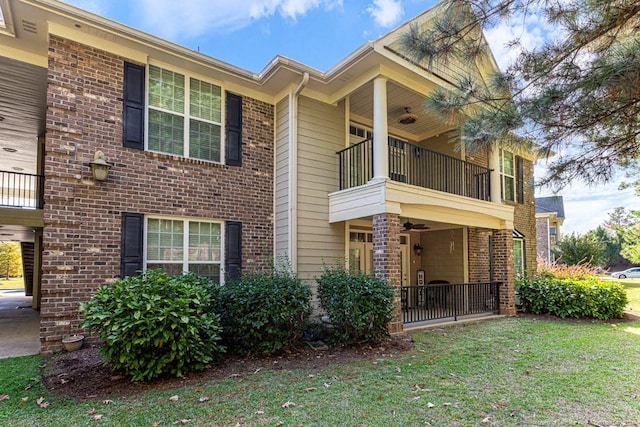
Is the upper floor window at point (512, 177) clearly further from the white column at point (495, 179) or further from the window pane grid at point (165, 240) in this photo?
the window pane grid at point (165, 240)

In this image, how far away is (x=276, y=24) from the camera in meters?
12.7

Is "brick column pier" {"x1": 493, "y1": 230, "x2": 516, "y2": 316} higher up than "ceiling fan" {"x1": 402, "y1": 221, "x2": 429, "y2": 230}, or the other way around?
"ceiling fan" {"x1": 402, "y1": 221, "x2": 429, "y2": 230}

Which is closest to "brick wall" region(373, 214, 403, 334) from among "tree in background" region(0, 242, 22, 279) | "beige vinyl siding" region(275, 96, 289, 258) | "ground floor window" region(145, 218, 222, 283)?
"beige vinyl siding" region(275, 96, 289, 258)

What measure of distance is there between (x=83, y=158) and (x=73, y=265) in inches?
71.8

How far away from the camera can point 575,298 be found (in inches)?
380

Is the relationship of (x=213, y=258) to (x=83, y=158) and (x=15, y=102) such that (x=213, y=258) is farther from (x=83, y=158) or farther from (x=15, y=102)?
(x=15, y=102)

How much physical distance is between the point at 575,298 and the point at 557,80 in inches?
309

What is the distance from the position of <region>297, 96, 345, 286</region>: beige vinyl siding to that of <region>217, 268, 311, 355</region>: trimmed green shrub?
2007 millimetres

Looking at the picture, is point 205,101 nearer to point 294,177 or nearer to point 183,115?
point 183,115

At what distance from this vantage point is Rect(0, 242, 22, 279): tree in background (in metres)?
32.0

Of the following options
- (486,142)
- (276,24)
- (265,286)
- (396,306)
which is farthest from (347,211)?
(276,24)

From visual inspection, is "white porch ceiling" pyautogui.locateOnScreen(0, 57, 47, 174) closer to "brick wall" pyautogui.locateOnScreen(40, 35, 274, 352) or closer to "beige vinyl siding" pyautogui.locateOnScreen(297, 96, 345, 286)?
"brick wall" pyautogui.locateOnScreen(40, 35, 274, 352)

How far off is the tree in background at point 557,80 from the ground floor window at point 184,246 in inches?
204

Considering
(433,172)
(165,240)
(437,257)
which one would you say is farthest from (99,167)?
(437,257)
